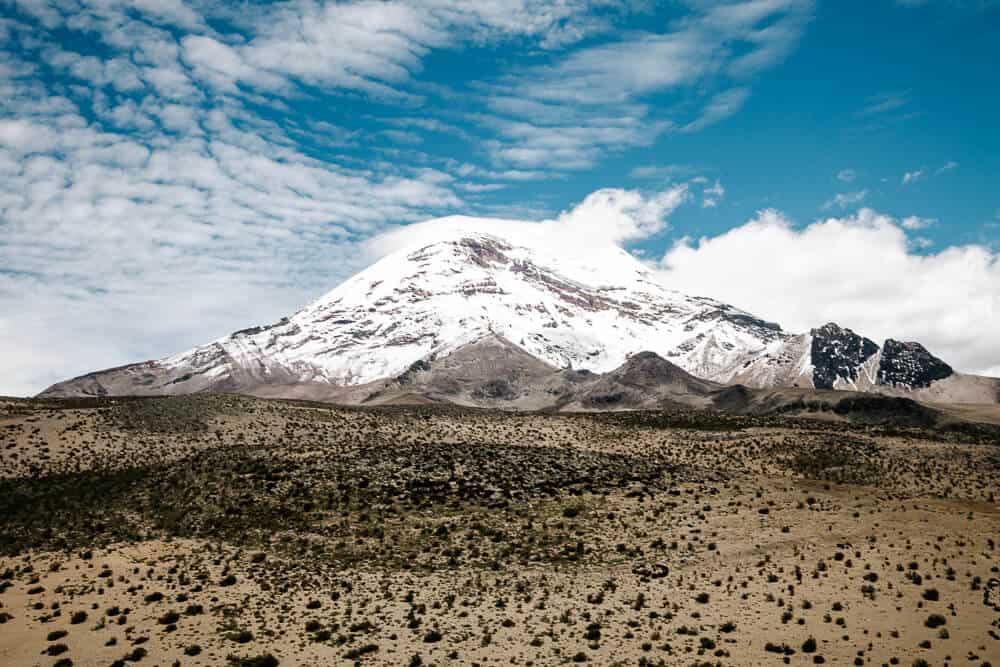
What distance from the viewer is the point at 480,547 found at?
43.6m

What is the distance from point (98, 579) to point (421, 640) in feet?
58.2

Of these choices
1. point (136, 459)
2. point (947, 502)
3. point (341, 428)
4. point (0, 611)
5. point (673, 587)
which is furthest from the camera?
point (341, 428)

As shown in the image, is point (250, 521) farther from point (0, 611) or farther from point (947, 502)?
point (947, 502)

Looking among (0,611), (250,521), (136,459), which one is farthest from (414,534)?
(136,459)

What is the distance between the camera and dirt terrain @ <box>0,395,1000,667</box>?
30391mm

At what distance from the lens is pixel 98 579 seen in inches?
1463

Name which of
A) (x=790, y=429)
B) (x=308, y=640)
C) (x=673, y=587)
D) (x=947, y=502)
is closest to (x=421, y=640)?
(x=308, y=640)

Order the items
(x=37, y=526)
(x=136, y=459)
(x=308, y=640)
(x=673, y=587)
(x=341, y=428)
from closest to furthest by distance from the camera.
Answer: (x=308, y=640)
(x=673, y=587)
(x=37, y=526)
(x=136, y=459)
(x=341, y=428)

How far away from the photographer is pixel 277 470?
185 ft

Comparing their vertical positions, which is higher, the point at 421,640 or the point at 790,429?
the point at 790,429

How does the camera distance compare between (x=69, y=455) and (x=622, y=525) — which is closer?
(x=622, y=525)

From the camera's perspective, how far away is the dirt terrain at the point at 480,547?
99.7 feet

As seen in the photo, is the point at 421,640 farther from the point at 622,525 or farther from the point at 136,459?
the point at 136,459

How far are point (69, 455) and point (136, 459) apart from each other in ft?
19.1
